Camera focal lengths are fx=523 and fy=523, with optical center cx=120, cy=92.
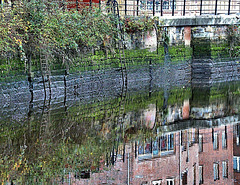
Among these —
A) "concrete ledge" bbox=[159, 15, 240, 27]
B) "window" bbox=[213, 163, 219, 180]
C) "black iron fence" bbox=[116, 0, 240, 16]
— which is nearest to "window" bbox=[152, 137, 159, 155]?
"window" bbox=[213, 163, 219, 180]

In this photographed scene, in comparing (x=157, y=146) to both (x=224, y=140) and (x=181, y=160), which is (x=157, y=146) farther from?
(x=224, y=140)

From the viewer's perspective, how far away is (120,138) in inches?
480

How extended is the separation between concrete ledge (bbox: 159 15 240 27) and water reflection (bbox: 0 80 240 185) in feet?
28.6

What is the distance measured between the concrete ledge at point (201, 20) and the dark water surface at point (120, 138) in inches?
244

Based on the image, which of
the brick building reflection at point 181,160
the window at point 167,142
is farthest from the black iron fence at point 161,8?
the window at point 167,142

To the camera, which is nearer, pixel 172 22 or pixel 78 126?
pixel 78 126

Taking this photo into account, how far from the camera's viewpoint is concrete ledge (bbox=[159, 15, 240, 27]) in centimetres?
2580

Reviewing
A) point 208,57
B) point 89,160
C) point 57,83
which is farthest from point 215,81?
point 89,160

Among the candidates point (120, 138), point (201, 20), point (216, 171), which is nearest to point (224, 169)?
point (216, 171)

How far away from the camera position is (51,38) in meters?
18.6

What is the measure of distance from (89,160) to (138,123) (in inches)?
174

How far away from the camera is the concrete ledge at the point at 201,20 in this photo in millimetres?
25803

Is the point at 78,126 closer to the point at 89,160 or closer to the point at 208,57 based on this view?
the point at 89,160

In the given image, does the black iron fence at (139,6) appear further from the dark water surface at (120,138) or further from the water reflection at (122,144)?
the water reflection at (122,144)
